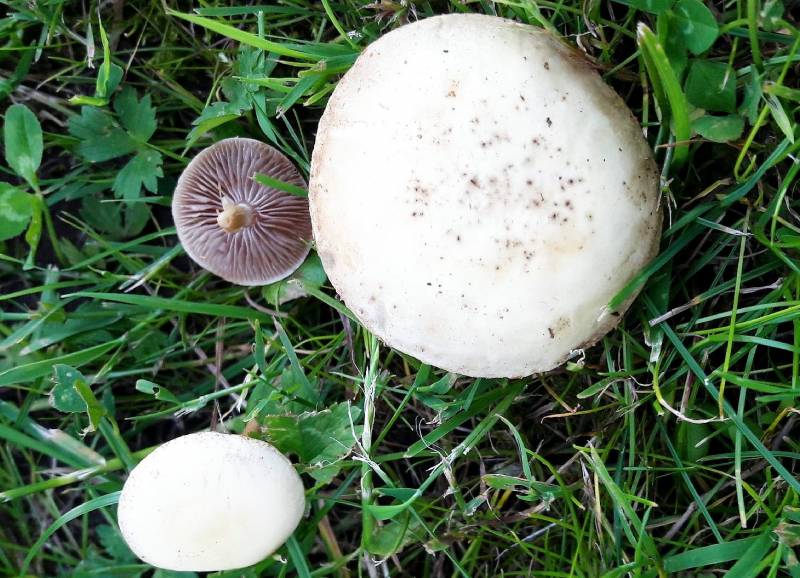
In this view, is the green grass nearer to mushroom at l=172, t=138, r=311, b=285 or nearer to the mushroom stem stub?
mushroom at l=172, t=138, r=311, b=285

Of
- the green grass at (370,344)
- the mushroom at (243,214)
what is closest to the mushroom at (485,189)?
the green grass at (370,344)

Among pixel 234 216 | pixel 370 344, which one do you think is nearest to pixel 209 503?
pixel 370 344

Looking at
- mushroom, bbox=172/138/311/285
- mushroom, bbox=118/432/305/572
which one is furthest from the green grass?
mushroom, bbox=118/432/305/572

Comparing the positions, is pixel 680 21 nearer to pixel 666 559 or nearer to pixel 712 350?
pixel 712 350

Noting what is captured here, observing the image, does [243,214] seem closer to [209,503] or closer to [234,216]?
[234,216]

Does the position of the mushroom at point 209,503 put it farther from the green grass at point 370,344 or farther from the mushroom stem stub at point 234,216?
the mushroom stem stub at point 234,216

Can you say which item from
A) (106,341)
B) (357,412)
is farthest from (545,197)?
(106,341)

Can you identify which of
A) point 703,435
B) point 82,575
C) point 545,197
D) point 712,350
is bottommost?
point 82,575
